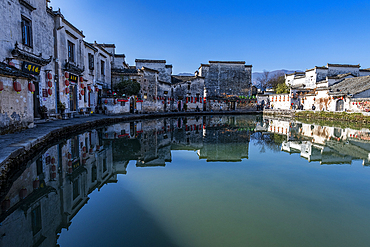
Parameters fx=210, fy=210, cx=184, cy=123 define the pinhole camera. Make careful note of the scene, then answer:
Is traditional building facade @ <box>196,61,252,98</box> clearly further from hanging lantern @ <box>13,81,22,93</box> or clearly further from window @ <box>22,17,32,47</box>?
hanging lantern @ <box>13,81,22,93</box>

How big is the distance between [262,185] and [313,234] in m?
1.67

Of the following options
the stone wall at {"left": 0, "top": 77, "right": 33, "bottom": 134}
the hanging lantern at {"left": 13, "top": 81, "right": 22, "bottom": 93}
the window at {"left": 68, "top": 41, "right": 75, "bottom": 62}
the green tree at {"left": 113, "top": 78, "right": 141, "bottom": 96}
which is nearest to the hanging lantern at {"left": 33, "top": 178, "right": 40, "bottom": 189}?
the stone wall at {"left": 0, "top": 77, "right": 33, "bottom": 134}

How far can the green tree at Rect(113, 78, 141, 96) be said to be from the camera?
2088 centimetres

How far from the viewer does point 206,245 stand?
8.17 feet

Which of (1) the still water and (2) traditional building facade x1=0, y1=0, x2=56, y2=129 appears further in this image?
(2) traditional building facade x1=0, y1=0, x2=56, y2=129

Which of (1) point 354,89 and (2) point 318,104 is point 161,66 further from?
(1) point 354,89

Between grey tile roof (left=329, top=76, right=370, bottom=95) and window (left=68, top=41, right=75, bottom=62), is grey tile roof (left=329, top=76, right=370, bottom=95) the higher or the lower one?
the lower one

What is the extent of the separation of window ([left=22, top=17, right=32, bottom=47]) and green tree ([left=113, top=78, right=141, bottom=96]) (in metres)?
Answer: 10.6

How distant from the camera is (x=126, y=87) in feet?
68.8

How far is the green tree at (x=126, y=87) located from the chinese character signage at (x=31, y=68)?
10299 mm

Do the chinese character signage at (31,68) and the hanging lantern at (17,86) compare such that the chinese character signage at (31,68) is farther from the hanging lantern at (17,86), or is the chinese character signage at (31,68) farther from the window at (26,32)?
the hanging lantern at (17,86)

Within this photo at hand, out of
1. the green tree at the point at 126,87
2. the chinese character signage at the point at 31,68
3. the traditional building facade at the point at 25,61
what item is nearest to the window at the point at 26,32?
the traditional building facade at the point at 25,61

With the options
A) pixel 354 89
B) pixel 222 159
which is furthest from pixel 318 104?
pixel 222 159

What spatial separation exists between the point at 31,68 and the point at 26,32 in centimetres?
180
